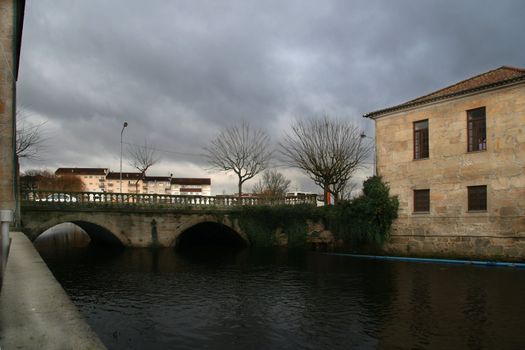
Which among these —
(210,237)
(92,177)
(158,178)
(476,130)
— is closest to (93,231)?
(210,237)

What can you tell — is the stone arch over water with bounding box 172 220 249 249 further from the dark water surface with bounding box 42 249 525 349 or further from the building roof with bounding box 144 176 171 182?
the building roof with bounding box 144 176 171 182

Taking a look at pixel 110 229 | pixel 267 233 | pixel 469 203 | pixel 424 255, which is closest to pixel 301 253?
pixel 267 233

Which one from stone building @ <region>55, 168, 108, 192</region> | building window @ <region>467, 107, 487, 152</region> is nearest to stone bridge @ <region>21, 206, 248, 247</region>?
building window @ <region>467, 107, 487, 152</region>

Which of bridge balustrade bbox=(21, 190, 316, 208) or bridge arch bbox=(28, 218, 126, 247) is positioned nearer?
bridge arch bbox=(28, 218, 126, 247)

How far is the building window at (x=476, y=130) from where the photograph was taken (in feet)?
62.9

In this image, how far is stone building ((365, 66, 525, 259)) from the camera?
59.2 ft

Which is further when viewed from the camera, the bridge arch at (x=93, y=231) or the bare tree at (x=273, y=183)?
the bare tree at (x=273, y=183)

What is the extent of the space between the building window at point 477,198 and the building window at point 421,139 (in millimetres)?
2825

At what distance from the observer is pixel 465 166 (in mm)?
19453

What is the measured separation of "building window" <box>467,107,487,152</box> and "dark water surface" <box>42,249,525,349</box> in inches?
208

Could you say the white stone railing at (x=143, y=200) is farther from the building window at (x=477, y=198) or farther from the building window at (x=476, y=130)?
the building window at (x=476, y=130)

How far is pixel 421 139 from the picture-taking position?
21.5m

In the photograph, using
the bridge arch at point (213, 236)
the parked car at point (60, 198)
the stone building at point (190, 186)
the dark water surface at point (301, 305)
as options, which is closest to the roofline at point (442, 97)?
the dark water surface at point (301, 305)

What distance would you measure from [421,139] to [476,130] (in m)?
2.65
